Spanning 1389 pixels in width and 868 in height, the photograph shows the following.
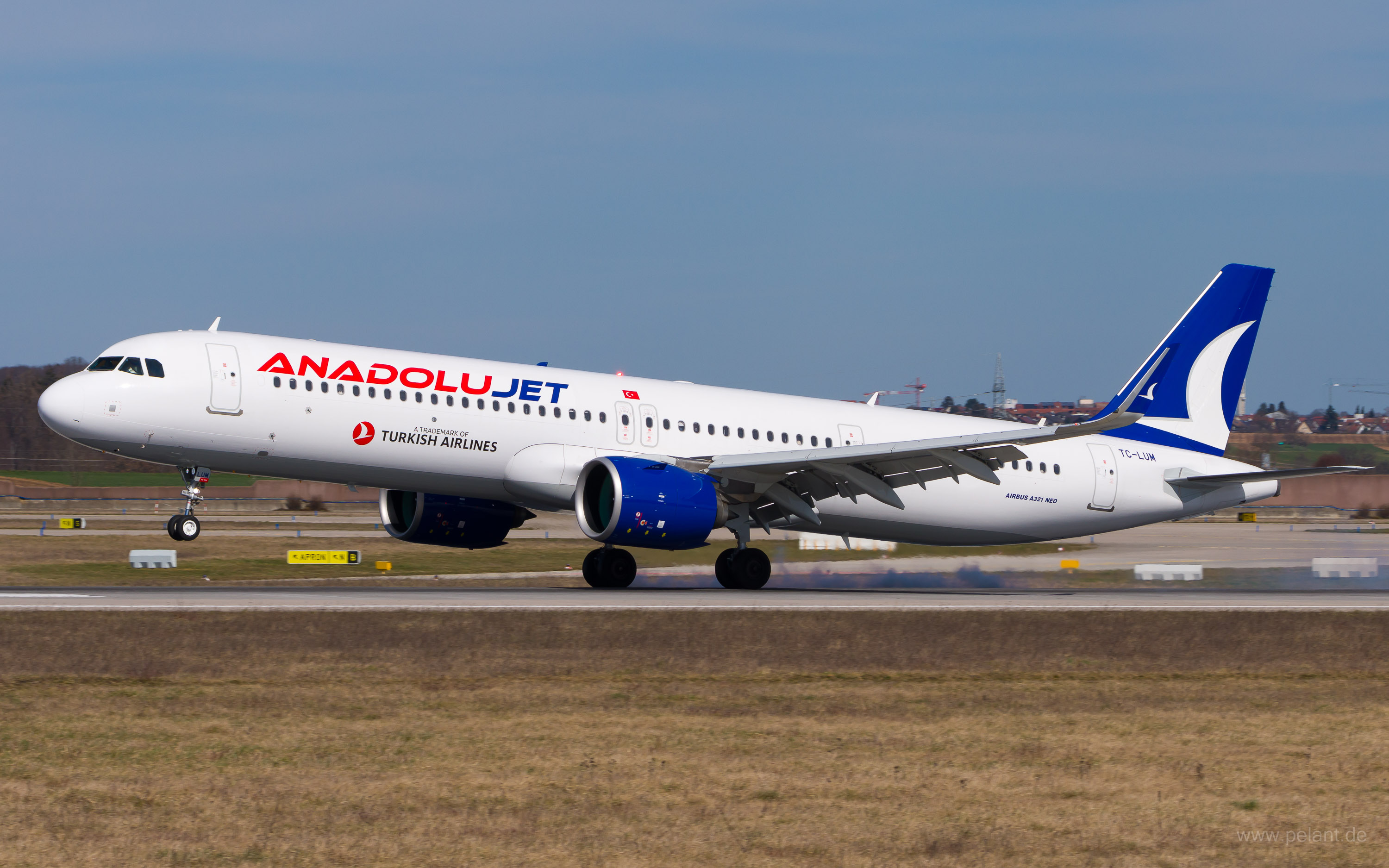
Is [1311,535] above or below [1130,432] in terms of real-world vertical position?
below

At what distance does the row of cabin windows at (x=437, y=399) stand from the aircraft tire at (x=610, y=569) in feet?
11.1

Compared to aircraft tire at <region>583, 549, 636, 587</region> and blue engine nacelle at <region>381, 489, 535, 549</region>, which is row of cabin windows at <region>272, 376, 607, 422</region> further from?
aircraft tire at <region>583, 549, 636, 587</region>

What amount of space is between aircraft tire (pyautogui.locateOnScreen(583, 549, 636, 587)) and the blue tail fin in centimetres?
1316

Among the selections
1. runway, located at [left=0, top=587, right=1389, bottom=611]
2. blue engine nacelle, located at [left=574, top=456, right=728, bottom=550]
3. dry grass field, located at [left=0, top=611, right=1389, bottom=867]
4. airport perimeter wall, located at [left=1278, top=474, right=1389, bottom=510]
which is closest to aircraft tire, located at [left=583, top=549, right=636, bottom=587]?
runway, located at [left=0, top=587, right=1389, bottom=611]

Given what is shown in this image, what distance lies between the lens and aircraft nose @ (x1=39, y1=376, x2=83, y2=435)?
25.2m

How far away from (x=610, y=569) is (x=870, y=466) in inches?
245

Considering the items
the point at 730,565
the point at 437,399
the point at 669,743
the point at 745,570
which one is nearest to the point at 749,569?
the point at 745,570

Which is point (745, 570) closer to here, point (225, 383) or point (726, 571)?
point (726, 571)

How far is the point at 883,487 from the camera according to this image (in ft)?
95.5

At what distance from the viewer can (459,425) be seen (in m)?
27.2

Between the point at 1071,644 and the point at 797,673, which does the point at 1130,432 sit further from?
the point at 797,673

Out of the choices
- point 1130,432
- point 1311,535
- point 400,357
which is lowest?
point 1311,535

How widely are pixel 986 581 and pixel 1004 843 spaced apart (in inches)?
1056

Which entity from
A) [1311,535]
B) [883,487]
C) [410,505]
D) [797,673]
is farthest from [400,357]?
[1311,535]
